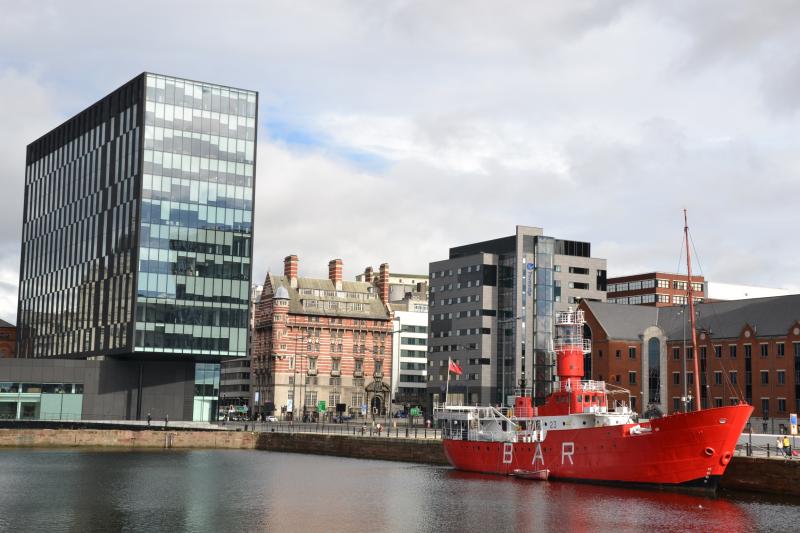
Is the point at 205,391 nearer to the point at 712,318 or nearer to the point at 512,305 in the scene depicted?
the point at 512,305

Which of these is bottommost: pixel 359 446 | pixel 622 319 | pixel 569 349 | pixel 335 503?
pixel 335 503

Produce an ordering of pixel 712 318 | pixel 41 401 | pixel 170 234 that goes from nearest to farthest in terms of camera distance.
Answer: pixel 170 234, pixel 41 401, pixel 712 318

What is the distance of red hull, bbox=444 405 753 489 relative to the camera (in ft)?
235

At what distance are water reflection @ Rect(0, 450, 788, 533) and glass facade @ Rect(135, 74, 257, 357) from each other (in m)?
40.3

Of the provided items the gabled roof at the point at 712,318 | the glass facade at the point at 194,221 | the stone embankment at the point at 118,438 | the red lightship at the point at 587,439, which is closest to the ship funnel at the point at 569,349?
the red lightship at the point at 587,439

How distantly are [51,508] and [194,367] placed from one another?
75975 millimetres

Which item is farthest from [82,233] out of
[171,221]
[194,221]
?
[194,221]

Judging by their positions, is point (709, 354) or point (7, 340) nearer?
point (709, 354)

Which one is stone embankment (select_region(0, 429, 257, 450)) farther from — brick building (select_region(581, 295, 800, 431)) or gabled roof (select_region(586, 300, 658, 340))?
gabled roof (select_region(586, 300, 658, 340))

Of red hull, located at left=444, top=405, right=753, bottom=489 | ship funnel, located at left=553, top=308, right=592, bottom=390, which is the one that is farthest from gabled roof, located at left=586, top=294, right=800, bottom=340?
red hull, located at left=444, top=405, right=753, bottom=489

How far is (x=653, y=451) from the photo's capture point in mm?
73500

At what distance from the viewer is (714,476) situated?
71.9 metres

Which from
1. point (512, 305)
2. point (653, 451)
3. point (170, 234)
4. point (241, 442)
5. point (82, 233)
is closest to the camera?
point (653, 451)

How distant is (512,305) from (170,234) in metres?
69.3
